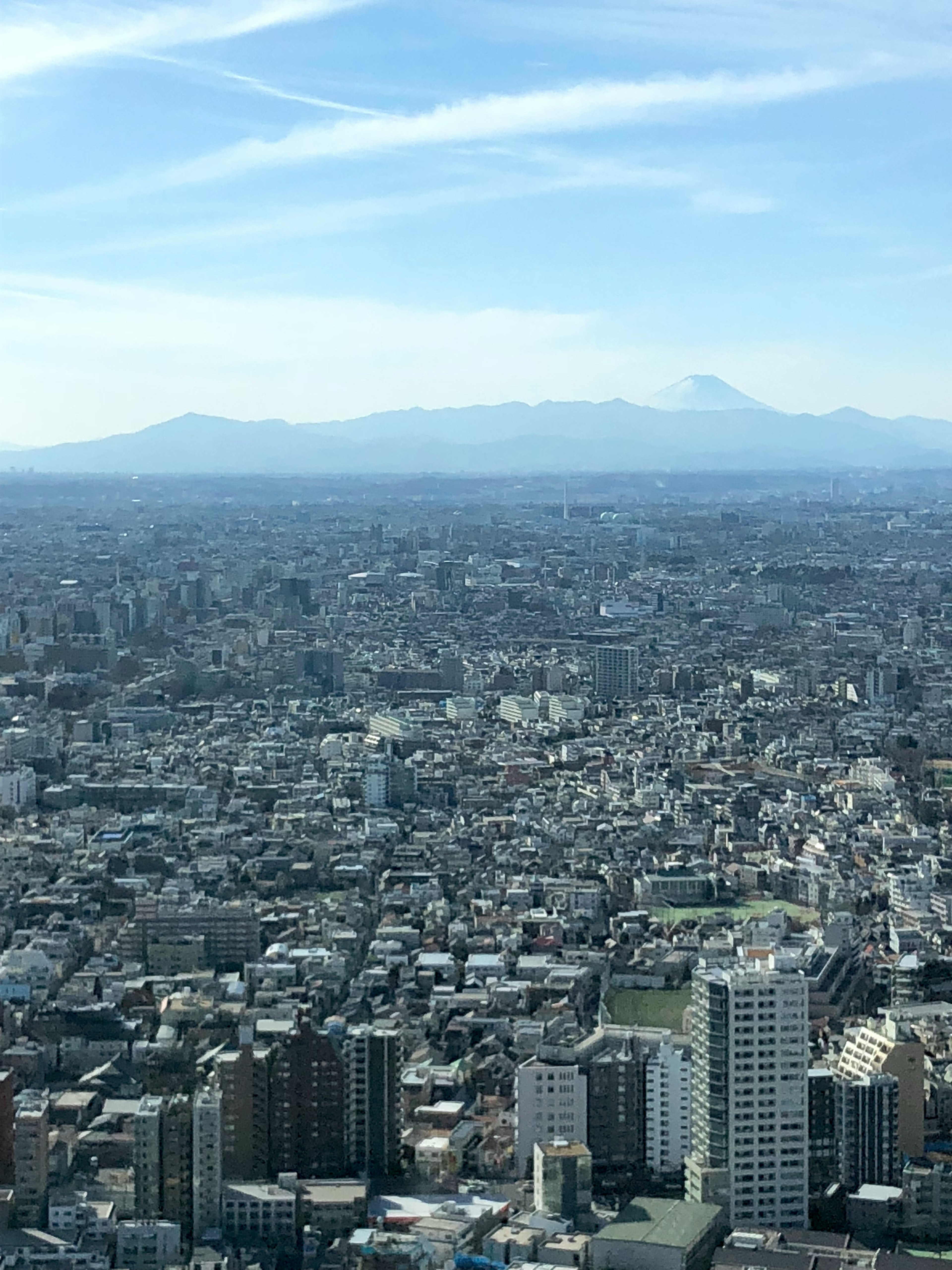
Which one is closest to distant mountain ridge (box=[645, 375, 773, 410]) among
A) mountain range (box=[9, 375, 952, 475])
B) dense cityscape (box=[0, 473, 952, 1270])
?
mountain range (box=[9, 375, 952, 475])

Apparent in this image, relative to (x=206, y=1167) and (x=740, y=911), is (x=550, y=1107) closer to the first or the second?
(x=206, y=1167)

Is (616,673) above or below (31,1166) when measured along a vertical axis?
below

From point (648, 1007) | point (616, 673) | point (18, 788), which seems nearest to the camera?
point (648, 1007)

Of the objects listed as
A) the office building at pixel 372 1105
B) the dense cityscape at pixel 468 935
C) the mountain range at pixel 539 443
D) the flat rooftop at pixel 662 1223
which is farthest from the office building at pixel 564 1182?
the mountain range at pixel 539 443

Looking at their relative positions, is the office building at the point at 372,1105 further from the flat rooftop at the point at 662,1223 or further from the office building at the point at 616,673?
the office building at the point at 616,673

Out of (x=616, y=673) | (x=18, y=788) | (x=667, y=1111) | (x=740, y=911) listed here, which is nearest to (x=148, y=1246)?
(x=667, y=1111)

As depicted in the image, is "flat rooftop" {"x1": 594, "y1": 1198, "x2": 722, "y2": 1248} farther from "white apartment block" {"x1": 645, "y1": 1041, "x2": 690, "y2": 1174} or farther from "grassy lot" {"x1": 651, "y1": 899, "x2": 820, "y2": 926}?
"grassy lot" {"x1": 651, "y1": 899, "x2": 820, "y2": 926}

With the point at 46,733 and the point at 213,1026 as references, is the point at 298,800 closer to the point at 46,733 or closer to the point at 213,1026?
the point at 46,733

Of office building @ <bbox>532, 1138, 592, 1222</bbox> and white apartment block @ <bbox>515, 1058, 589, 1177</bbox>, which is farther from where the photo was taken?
white apartment block @ <bbox>515, 1058, 589, 1177</bbox>
